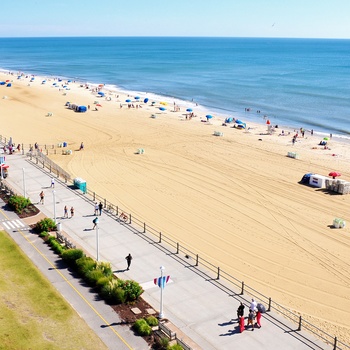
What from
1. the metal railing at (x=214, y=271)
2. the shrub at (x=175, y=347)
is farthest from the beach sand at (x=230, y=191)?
the shrub at (x=175, y=347)

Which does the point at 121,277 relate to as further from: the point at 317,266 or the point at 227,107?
the point at 227,107

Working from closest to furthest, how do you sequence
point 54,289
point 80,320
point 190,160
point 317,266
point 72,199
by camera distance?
point 80,320 < point 54,289 < point 317,266 < point 72,199 < point 190,160

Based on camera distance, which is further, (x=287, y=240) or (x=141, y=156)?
(x=141, y=156)

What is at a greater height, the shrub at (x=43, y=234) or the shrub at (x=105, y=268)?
the shrub at (x=105, y=268)

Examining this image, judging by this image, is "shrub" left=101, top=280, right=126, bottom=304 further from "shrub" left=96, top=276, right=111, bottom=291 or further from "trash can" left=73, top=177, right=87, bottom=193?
"trash can" left=73, top=177, right=87, bottom=193

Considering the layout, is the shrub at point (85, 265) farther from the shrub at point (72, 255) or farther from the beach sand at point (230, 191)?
the beach sand at point (230, 191)

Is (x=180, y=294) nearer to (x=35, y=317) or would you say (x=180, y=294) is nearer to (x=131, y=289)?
(x=131, y=289)

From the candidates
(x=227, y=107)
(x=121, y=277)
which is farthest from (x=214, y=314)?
(x=227, y=107)
